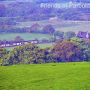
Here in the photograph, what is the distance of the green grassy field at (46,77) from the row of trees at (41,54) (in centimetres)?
1873

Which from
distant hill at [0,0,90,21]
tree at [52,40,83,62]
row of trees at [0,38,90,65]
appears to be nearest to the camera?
row of trees at [0,38,90,65]

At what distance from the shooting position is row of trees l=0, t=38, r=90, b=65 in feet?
116

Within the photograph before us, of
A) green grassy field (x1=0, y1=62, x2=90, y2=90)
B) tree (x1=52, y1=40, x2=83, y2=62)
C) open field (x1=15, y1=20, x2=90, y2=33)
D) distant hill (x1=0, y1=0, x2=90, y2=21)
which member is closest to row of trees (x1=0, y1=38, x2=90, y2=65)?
tree (x1=52, y1=40, x2=83, y2=62)

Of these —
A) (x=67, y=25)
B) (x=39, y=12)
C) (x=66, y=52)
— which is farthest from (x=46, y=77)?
(x=39, y=12)

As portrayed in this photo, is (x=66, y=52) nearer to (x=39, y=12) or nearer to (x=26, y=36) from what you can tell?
(x=26, y=36)

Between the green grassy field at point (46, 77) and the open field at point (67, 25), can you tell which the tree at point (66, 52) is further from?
the open field at point (67, 25)

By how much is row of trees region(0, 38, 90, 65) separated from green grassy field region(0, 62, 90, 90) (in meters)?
18.7

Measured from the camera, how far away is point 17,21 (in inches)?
4124

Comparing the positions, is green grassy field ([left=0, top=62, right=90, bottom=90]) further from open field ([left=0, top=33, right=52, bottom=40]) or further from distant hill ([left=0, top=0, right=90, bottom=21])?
distant hill ([left=0, top=0, right=90, bottom=21])

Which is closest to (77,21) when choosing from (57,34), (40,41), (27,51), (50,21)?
(50,21)

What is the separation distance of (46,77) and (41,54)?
23.7m

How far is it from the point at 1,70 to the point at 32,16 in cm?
9826

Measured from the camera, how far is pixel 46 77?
43.2 ft

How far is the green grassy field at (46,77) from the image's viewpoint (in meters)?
11.8
